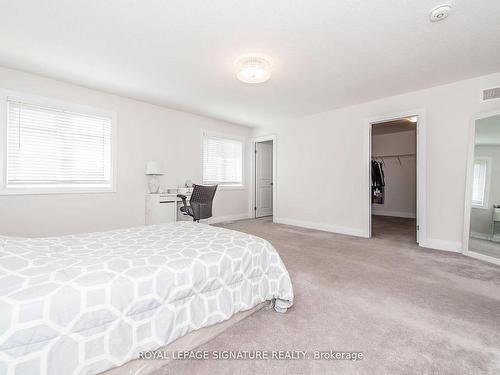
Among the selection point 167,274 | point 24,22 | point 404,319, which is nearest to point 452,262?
point 404,319

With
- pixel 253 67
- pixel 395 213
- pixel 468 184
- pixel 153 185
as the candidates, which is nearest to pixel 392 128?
pixel 395 213

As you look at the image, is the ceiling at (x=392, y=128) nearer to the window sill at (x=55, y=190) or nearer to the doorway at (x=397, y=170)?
the doorway at (x=397, y=170)

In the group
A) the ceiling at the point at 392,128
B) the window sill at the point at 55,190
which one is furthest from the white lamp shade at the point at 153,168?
the ceiling at the point at 392,128

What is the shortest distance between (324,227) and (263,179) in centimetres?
223

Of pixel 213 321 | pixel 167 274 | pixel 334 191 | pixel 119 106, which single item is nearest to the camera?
pixel 167 274

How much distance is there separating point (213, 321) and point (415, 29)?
295cm

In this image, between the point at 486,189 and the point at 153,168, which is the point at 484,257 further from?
the point at 153,168

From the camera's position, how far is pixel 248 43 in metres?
2.41

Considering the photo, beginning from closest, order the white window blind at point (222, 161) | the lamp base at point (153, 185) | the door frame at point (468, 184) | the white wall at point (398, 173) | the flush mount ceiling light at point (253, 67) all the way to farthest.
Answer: the flush mount ceiling light at point (253, 67), the door frame at point (468, 184), the lamp base at point (153, 185), the white window blind at point (222, 161), the white wall at point (398, 173)

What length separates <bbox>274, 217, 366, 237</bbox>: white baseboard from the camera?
4.34 metres

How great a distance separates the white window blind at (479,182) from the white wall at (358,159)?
0.15 metres

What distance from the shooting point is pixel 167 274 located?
125 cm

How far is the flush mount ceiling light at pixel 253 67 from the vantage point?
2.67 metres

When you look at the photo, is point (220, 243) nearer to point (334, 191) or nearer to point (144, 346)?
point (144, 346)
